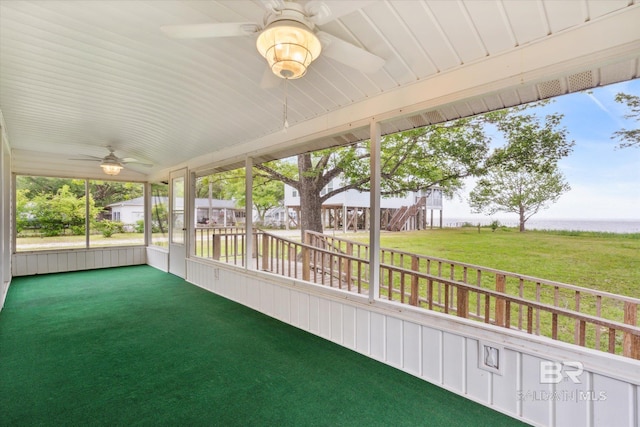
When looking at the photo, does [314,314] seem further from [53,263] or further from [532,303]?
[53,263]

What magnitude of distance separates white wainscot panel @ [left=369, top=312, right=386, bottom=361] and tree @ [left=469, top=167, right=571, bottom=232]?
1.65 meters

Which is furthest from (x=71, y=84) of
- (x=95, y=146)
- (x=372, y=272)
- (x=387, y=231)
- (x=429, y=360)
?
(x=429, y=360)

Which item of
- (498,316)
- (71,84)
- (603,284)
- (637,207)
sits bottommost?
(498,316)

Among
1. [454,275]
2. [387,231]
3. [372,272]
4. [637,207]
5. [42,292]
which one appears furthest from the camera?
[42,292]

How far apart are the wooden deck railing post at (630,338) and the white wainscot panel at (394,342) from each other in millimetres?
1511

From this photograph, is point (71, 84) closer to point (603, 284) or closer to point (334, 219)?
point (334, 219)

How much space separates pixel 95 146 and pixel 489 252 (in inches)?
253

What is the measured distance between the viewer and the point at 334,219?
19.3ft

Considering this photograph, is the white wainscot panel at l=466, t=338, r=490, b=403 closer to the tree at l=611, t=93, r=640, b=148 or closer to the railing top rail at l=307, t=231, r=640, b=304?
the railing top rail at l=307, t=231, r=640, b=304

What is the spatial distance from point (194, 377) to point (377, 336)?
1590 millimetres

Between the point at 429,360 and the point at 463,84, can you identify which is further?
the point at 429,360

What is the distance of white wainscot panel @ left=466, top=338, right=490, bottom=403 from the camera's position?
206 cm

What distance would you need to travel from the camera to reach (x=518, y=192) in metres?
3.04

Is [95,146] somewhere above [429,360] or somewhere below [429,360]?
above
